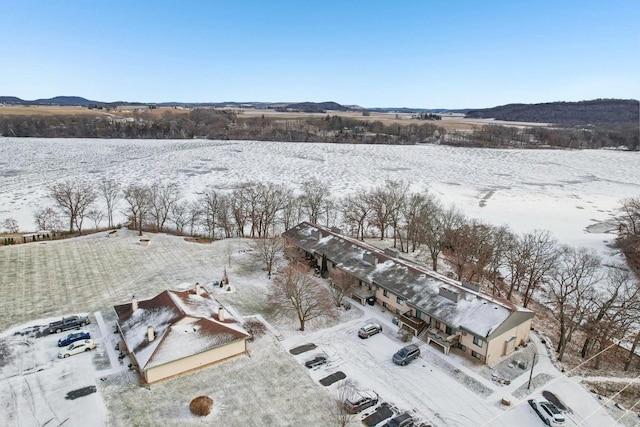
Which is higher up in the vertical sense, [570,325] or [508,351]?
[570,325]

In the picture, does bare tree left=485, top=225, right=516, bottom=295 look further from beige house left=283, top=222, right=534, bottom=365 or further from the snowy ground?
the snowy ground

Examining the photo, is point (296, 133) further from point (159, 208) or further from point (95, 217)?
point (95, 217)

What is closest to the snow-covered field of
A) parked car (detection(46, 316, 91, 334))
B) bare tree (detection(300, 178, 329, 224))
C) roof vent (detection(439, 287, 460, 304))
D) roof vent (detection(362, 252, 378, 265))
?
bare tree (detection(300, 178, 329, 224))

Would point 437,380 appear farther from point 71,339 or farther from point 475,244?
point 71,339

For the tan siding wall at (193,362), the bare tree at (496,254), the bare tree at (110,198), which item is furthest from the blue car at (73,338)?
the bare tree at (496,254)

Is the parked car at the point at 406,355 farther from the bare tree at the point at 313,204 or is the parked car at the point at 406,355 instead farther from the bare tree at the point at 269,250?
the bare tree at the point at 313,204

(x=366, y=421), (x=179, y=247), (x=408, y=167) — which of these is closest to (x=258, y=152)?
(x=408, y=167)
